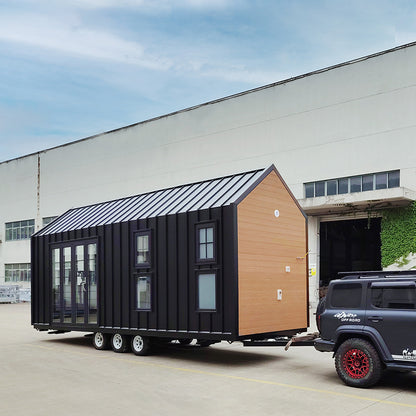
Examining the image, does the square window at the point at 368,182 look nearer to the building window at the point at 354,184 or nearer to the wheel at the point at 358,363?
the building window at the point at 354,184

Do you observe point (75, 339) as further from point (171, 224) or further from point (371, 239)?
point (371, 239)

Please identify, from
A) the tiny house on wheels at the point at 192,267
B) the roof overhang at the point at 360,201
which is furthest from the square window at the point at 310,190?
the tiny house on wheels at the point at 192,267

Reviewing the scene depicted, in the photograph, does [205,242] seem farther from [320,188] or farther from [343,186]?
[320,188]

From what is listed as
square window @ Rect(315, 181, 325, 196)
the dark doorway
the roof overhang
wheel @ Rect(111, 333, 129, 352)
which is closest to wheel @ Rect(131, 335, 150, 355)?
wheel @ Rect(111, 333, 129, 352)

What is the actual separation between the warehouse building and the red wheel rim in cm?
1873

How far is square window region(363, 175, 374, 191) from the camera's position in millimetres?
29859

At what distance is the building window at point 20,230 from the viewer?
53.4 metres

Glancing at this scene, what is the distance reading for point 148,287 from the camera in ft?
46.2

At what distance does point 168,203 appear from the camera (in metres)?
14.5

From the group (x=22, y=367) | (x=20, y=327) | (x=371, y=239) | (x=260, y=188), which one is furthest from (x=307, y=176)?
(x=22, y=367)

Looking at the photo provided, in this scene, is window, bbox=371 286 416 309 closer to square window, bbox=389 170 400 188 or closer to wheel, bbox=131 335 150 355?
wheel, bbox=131 335 150 355

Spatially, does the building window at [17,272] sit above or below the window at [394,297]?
below

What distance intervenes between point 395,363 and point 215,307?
4.26 metres

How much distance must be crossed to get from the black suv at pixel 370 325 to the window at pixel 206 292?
2.87m
